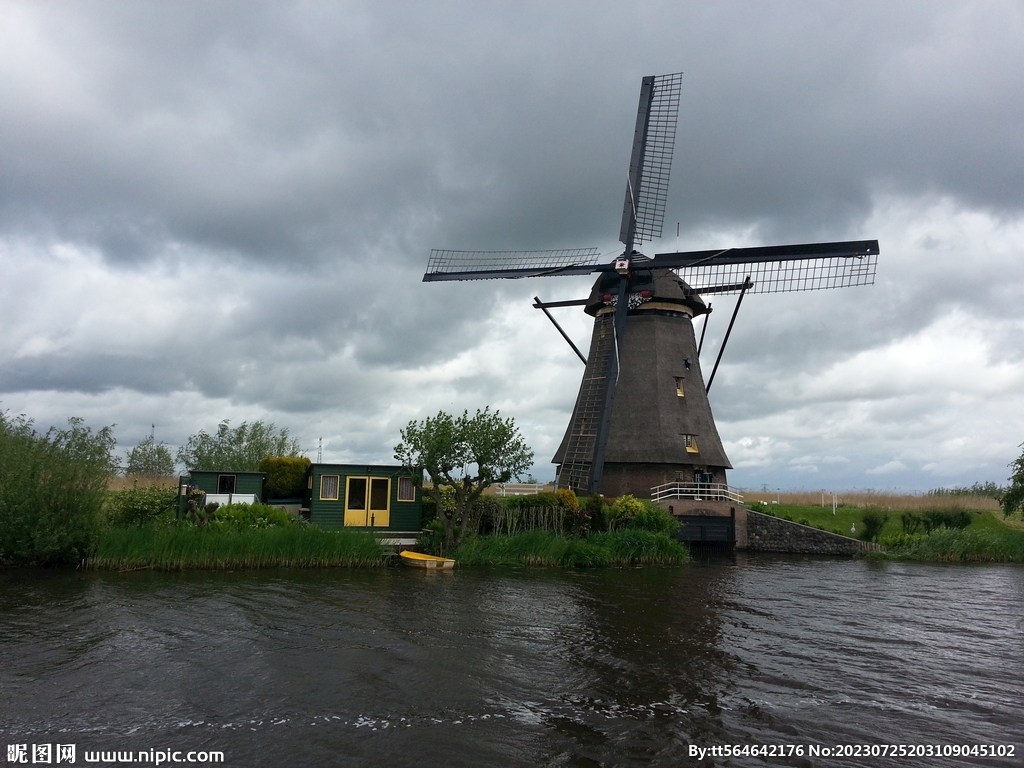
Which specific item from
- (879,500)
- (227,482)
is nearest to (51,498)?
(227,482)

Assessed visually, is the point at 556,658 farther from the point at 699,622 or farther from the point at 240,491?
the point at 240,491

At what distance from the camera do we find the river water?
7.07 meters

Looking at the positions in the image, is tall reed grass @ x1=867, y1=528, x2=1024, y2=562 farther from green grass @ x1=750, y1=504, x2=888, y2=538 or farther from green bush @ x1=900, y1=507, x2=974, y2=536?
green grass @ x1=750, y1=504, x2=888, y2=538

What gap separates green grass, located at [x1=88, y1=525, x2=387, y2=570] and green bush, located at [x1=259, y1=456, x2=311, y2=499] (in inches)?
217

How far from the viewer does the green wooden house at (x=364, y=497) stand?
74.8ft

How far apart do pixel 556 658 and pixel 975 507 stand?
3460 centimetres

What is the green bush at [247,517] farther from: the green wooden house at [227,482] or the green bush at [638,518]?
the green bush at [638,518]

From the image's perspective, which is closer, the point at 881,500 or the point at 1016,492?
the point at 1016,492

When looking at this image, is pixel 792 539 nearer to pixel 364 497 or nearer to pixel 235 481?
pixel 364 497

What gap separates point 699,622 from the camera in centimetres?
1321

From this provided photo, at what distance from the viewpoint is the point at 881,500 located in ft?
128

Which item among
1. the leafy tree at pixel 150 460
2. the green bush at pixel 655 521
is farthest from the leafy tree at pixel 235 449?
the green bush at pixel 655 521

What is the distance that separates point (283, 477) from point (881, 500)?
31.7 meters

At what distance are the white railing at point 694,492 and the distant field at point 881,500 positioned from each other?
24.6 ft
